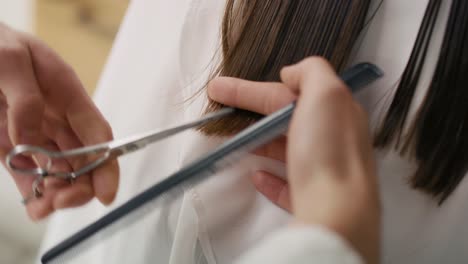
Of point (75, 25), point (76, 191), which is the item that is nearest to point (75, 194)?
point (76, 191)

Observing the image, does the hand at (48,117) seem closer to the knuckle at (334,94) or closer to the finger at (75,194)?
the finger at (75,194)

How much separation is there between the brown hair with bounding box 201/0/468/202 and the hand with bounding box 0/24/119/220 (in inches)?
5.0

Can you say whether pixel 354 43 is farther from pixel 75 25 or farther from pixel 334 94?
pixel 75 25

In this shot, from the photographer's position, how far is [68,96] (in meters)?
0.39

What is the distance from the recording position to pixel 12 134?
1.15ft

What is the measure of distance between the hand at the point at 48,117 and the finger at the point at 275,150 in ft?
0.52

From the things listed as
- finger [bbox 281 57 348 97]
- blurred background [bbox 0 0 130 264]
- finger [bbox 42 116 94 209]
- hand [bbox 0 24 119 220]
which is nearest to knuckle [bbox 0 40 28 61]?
hand [bbox 0 24 119 220]

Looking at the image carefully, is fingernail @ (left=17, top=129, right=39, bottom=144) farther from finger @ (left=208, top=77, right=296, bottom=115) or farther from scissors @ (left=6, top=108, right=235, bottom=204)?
finger @ (left=208, top=77, right=296, bottom=115)

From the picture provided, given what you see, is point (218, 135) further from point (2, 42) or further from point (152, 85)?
point (2, 42)

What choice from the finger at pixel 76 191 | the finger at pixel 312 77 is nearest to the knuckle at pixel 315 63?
the finger at pixel 312 77

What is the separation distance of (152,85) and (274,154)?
19cm

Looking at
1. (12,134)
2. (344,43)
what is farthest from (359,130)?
(12,134)

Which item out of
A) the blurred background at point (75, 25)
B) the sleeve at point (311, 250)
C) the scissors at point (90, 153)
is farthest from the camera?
the blurred background at point (75, 25)

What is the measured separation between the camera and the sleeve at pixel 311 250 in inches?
8.9
